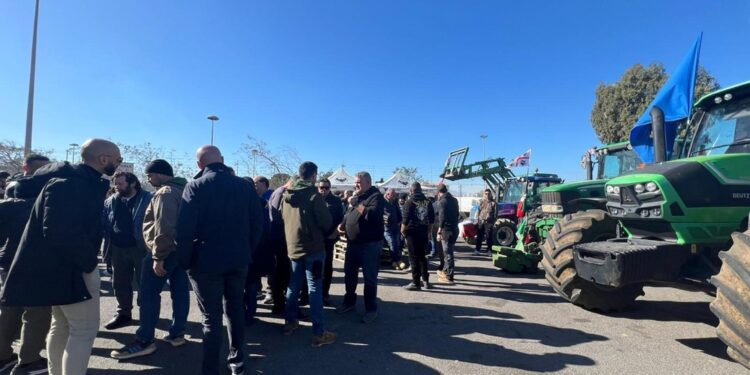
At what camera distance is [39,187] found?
10.4ft

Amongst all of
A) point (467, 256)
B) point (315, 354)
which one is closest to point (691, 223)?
point (315, 354)

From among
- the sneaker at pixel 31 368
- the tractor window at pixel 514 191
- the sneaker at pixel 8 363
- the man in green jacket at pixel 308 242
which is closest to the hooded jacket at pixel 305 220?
the man in green jacket at pixel 308 242

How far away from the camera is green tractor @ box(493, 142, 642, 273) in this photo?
7148 millimetres

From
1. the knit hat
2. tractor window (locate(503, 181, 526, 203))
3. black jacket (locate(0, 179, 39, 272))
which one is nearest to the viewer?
black jacket (locate(0, 179, 39, 272))

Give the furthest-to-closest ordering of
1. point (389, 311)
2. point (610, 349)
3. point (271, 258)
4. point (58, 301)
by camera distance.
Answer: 1. point (389, 311)
2. point (271, 258)
3. point (610, 349)
4. point (58, 301)

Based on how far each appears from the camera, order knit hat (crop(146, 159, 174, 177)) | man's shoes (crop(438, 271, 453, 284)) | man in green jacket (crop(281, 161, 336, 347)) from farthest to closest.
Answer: man's shoes (crop(438, 271, 453, 284))
man in green jacket (crop(281, 161, 336, 347))
knit hat (crop(146, 159, 174, 177))

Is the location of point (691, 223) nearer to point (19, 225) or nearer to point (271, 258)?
point (271, 258)

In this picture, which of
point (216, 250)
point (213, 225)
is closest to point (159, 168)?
point (213, 225)

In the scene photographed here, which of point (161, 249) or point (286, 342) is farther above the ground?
point (161, 249)

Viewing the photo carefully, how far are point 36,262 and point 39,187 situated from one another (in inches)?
34.1

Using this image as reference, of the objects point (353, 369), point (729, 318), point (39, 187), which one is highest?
point (39, 187)

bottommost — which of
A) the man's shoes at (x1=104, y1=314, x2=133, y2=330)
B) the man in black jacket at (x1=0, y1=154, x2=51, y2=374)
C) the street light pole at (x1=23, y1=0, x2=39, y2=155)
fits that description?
the man's shoes at (x1=104, y1=314, x2=133, y2=330)

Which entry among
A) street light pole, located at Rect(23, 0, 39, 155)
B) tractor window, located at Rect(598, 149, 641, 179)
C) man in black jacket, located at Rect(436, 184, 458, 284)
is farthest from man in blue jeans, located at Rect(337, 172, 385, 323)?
street light pole, located at Rect(23, 0, 39, 155)

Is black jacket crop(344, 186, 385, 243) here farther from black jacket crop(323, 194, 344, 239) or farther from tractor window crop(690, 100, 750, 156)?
tractor window crop(690, 100, 750, 156)
